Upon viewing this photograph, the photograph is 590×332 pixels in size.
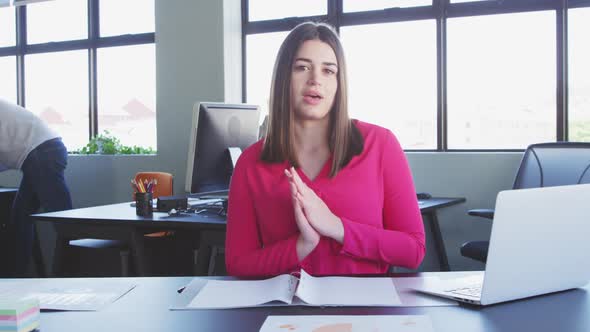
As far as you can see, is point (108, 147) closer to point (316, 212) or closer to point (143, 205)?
point (143, 205)

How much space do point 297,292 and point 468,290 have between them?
34 centimetres

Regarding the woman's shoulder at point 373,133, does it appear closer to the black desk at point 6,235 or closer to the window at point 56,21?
the black desk at point 6,235

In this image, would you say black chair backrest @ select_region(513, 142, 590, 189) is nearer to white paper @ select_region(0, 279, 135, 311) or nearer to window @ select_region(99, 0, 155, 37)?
→ white paper @ select_region(0, 279, 135, 311)

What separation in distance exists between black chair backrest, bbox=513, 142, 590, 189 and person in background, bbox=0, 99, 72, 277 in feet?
9.59

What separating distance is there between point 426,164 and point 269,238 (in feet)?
8.39

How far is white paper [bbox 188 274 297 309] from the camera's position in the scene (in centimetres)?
106

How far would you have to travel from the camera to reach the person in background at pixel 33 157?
3.83m

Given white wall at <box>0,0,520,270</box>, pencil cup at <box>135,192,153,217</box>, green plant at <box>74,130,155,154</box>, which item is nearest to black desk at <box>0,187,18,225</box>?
white wall at <box>0,0,520,270</box>

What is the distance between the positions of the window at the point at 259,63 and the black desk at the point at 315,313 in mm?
3725

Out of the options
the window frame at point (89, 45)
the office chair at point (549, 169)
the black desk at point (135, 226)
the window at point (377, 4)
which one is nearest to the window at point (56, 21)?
the window frame at point (89, 45)

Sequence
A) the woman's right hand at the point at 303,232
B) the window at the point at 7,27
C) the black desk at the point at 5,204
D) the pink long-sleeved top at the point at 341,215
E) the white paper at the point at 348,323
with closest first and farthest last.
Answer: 1. the white paper at the point at 348,323
2. the woman's right hand at the point at 303,232
3. the pink long-sleeved top at the point at 341,215
4. the black desk at the point at 5,204
5. the window at the point at 7,27

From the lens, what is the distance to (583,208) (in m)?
1.03

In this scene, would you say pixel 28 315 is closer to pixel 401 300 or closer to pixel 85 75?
pixel 401 300

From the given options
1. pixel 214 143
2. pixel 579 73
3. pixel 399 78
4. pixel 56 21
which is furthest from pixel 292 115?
pixel 56 21
